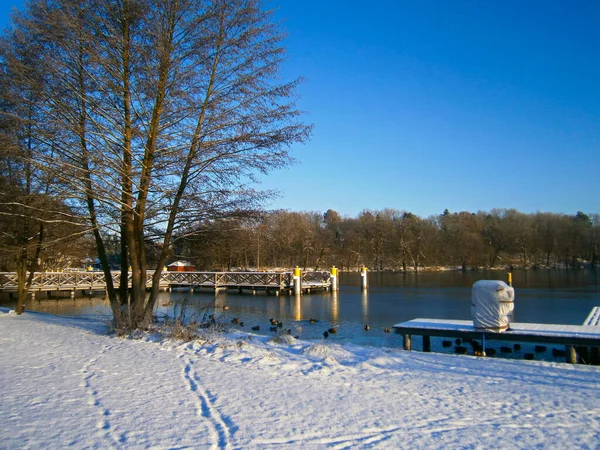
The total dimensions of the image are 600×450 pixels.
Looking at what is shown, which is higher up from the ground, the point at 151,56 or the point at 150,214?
the point at 151,56

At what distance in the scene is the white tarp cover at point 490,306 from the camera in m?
9.10

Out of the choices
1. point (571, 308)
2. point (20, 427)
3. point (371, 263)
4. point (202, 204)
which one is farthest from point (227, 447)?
point (371, 263)

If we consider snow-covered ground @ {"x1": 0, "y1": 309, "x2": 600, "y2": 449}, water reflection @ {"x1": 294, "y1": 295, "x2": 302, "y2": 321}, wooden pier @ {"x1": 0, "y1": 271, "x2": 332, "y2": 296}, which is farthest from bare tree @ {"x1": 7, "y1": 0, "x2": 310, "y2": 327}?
wooden pier @ {"x1": 0, "y1": 271, "x2": 332, "y2": 296}

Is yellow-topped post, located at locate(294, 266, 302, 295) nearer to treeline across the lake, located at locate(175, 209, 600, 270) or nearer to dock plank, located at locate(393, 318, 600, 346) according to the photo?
dock plank, located at locate(393, 318, 600, 346)

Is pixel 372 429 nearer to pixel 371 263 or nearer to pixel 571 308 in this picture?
pixel 571 308

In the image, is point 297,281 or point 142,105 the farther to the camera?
point 297,281

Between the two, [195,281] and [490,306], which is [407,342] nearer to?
[490,306]

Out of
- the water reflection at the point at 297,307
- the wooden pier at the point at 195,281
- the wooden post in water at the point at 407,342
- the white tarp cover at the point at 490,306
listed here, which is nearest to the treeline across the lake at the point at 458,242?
the wooden pier at the point at 195,281

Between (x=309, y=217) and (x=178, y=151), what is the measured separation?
64.2 meters

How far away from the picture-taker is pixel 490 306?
9422 mm

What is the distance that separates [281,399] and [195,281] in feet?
102

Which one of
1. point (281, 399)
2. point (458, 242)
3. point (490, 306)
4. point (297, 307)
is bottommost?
point (297, 307)

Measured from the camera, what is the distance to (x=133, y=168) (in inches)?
348

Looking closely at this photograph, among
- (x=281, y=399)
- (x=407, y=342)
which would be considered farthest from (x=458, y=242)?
(x=281, y=399)
